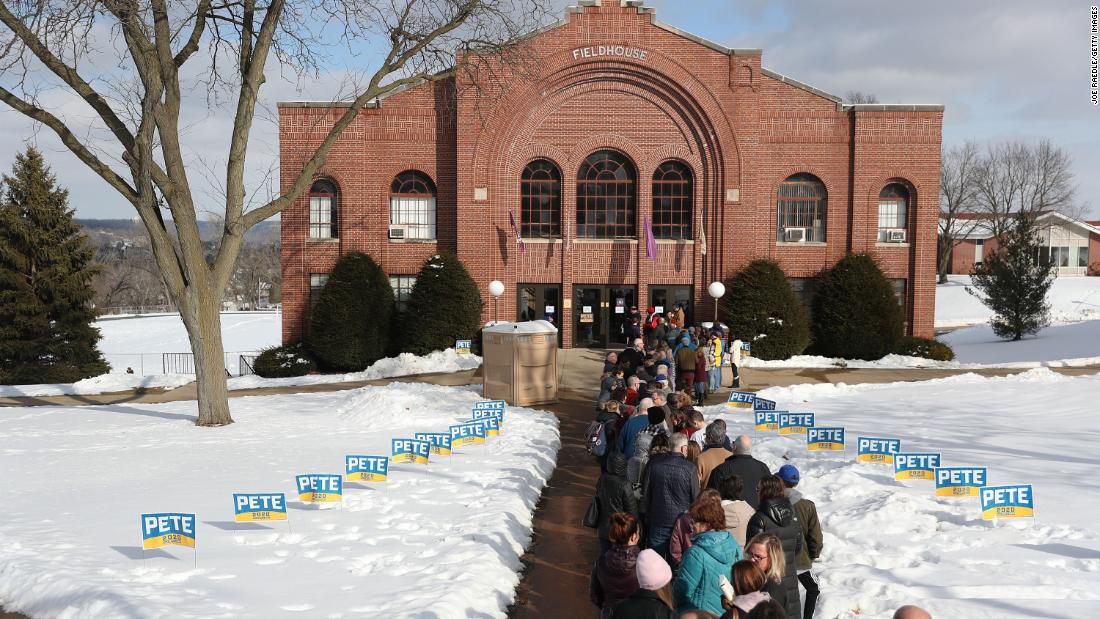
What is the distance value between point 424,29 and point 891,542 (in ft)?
43.2

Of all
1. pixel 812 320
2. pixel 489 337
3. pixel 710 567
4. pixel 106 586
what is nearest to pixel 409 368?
pixel 489 337

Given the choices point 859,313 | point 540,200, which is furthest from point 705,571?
point 540,200

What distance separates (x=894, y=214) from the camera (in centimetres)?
2862

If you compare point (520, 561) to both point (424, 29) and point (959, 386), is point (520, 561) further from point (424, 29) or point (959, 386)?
point (959, 386)

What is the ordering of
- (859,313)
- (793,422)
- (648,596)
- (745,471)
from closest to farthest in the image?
(648,596)
(745,471)
(793,422)
(859,313)

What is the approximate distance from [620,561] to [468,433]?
8600 millimetres

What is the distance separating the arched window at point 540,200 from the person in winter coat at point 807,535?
21.7 metres

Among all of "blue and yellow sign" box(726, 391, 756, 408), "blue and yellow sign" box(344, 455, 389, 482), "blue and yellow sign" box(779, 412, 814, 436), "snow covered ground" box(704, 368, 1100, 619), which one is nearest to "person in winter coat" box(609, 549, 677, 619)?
"snow covered ground" box(704, 368, 1100, 619)

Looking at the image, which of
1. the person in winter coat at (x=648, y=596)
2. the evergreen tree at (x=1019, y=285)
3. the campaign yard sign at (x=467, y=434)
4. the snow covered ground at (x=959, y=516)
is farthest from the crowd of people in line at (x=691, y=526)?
the evergreen tree at (x=1019, y=285)

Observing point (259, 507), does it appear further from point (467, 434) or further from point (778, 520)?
point (778, 520)

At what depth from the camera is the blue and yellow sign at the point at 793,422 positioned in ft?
45.6

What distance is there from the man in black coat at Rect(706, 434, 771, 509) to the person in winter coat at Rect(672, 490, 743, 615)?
197 cm

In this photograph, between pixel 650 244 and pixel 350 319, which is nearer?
pixel 350 319

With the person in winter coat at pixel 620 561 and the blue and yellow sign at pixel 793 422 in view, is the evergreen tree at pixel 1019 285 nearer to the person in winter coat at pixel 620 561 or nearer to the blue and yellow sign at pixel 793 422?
the blue and yellow sign at pixel 793 422
